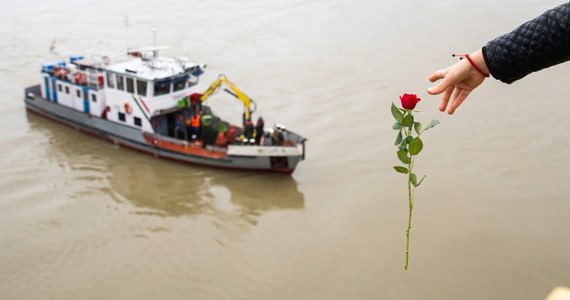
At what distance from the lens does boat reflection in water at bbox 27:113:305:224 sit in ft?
41.1

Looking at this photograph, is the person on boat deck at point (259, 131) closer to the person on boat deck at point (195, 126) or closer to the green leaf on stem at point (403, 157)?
the person on boat deck at point (195, 126)

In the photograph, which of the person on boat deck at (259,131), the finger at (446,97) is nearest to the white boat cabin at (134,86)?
the person on boat deck at (259,131)

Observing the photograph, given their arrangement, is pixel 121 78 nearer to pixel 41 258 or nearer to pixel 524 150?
pixel 41 258

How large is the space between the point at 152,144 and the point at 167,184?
4.24 feet

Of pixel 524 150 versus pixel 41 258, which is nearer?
pixel 41 258

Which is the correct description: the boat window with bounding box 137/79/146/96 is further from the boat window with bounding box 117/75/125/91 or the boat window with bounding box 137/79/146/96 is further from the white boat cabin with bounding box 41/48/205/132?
the boat window with bounding box 117/75/125/91

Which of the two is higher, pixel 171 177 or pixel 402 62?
pixel 402 62

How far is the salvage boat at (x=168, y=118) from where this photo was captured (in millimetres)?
13453

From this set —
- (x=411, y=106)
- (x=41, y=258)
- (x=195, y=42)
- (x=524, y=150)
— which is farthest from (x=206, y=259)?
(x=195, y=42)

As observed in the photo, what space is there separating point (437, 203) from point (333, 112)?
4.72 meters

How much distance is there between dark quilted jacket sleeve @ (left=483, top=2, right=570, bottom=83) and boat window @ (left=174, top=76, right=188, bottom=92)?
12.6m

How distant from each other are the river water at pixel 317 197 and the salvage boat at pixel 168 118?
407 mm

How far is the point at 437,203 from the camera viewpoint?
12.1m

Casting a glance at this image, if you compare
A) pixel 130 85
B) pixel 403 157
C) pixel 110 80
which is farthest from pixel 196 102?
pixel 403 157
